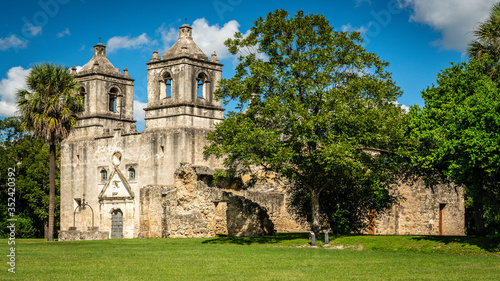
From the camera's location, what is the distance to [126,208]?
141ft

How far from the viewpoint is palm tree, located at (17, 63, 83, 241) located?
111ft

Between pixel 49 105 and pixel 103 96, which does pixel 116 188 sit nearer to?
pixel 103 96

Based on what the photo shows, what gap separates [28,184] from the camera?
49.9 m

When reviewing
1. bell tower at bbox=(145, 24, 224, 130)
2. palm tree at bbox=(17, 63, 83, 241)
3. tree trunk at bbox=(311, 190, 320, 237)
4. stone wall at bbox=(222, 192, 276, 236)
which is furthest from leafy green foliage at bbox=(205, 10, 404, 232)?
bell tower at bbox=(145, 24, 224, 130)

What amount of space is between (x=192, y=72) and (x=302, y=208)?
1805cm

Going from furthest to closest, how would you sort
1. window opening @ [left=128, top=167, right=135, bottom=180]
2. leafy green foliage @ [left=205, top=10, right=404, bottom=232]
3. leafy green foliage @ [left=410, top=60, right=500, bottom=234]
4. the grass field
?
1. window opening @ [left=128, top=167, right=135, bottom=180]
2. leafy green foliage @ [left=205, top=10, right=404, bottom=232]
3. leafy green foliage @ [left=410, top=60, right=500, bottom=234]
4. the grass field

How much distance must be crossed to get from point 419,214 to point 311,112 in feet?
35.6

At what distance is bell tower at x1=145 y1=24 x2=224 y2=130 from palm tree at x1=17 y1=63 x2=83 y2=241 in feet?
32.3

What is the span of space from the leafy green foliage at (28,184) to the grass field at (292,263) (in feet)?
100

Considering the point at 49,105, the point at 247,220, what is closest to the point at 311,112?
the point at 247,220

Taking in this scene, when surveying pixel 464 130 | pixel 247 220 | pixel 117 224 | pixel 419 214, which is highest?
pixel 464 130

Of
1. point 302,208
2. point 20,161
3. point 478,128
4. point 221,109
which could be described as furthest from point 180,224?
point 20,161

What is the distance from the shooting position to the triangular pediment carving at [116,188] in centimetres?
4322

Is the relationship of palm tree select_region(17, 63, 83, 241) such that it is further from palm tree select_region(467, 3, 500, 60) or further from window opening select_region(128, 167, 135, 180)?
palm tree select_region(467, 3, 500, 60)
